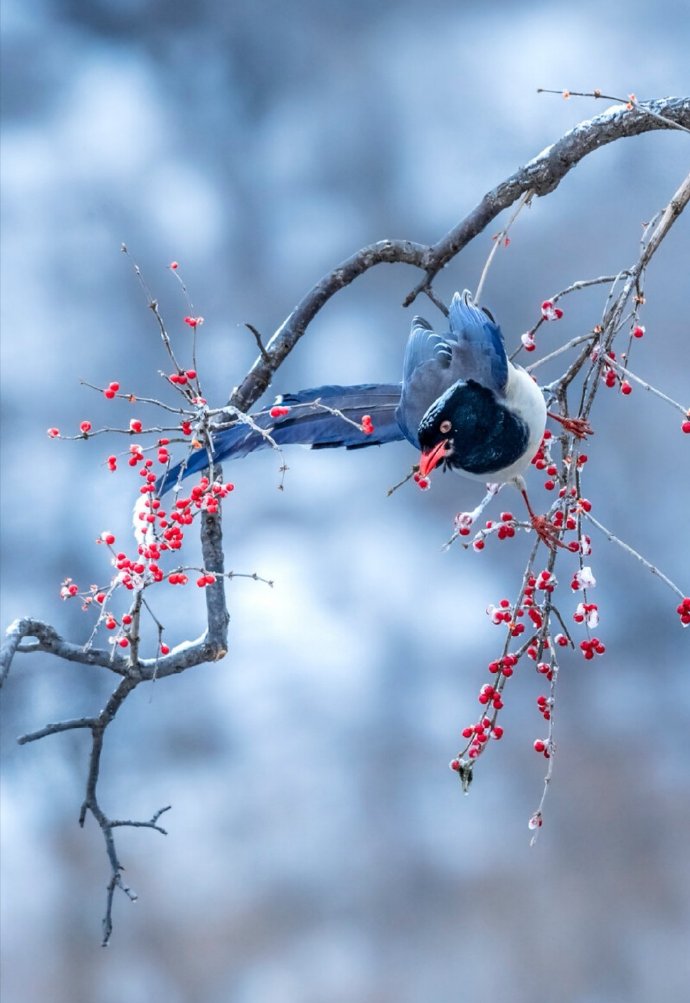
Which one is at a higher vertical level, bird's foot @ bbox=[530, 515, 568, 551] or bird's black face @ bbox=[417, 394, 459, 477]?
bird's black face @ bbox=[417, 394, 459, 477]

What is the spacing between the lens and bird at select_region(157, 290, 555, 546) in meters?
1.08

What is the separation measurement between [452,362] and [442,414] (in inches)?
5.5

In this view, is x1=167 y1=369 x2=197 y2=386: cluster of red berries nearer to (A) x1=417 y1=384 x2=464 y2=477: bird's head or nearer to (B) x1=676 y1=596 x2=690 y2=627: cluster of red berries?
(A) x1=417 y1=384 x2=464 y2=477: bird's head

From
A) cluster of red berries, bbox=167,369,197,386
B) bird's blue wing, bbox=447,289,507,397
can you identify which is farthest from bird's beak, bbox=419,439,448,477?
cluster of red berries, bbox=167,369,197,386

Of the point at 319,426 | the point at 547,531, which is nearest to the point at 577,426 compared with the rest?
the point at 547,531

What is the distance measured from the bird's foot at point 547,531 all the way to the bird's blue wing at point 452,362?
0.16 m

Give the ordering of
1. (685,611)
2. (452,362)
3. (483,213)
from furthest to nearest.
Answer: (483,213) → (452,362) → (685,611)

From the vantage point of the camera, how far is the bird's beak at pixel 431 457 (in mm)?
1041

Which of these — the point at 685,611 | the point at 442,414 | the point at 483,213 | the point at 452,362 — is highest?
the point at 483,213

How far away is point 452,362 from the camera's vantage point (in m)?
1.19

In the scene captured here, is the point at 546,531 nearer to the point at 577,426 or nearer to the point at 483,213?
the point at 577,426

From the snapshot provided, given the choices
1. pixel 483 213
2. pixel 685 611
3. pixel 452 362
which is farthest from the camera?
pixel 483 213

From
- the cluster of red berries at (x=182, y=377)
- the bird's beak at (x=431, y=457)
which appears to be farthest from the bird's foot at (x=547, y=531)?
the cluster of red berries at (x=182, y=377)

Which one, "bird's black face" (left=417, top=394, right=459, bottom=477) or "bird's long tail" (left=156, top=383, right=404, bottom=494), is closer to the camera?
"bird's black face" (left=417, top=394, right=459, bottom=477)
